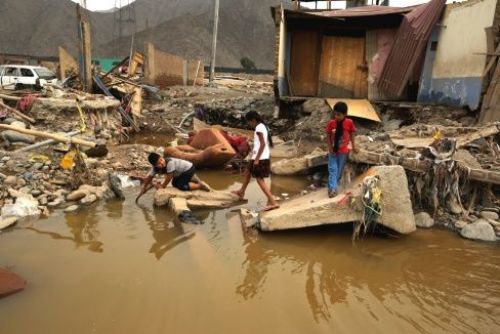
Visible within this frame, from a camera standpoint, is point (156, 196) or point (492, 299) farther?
point (156, 196)

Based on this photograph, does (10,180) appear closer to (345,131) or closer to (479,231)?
(345,131)

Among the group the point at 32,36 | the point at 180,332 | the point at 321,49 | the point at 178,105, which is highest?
the point at 32,36

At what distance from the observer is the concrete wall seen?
9156 mm

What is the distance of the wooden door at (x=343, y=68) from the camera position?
43.1 feet

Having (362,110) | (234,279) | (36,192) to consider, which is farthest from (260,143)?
(362,110)

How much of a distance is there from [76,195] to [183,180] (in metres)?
1.66

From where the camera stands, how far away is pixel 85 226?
5496mm

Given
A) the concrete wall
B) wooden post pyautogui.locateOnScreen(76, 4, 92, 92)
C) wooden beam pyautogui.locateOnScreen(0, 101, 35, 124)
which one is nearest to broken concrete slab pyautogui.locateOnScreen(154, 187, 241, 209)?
wooden beam pyautogui.locateOnScreen(0, 101, 35, 124)

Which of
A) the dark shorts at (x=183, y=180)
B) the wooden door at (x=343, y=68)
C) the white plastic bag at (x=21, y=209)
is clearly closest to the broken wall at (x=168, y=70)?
the wooden door at (x=343, y=68)

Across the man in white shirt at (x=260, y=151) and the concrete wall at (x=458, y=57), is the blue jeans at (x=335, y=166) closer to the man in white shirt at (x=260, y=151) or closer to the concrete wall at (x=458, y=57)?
the man in white shirt at (x=260, y=151)

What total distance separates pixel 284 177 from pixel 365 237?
3370 millimetres

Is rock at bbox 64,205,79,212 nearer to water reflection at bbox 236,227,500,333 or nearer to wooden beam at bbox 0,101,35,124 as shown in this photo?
water reflection at bbox 236,227,500,333

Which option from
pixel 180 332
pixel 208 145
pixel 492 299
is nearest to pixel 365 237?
pixel 492 299

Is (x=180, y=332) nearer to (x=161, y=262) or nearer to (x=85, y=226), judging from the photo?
(x=161, y=262)
